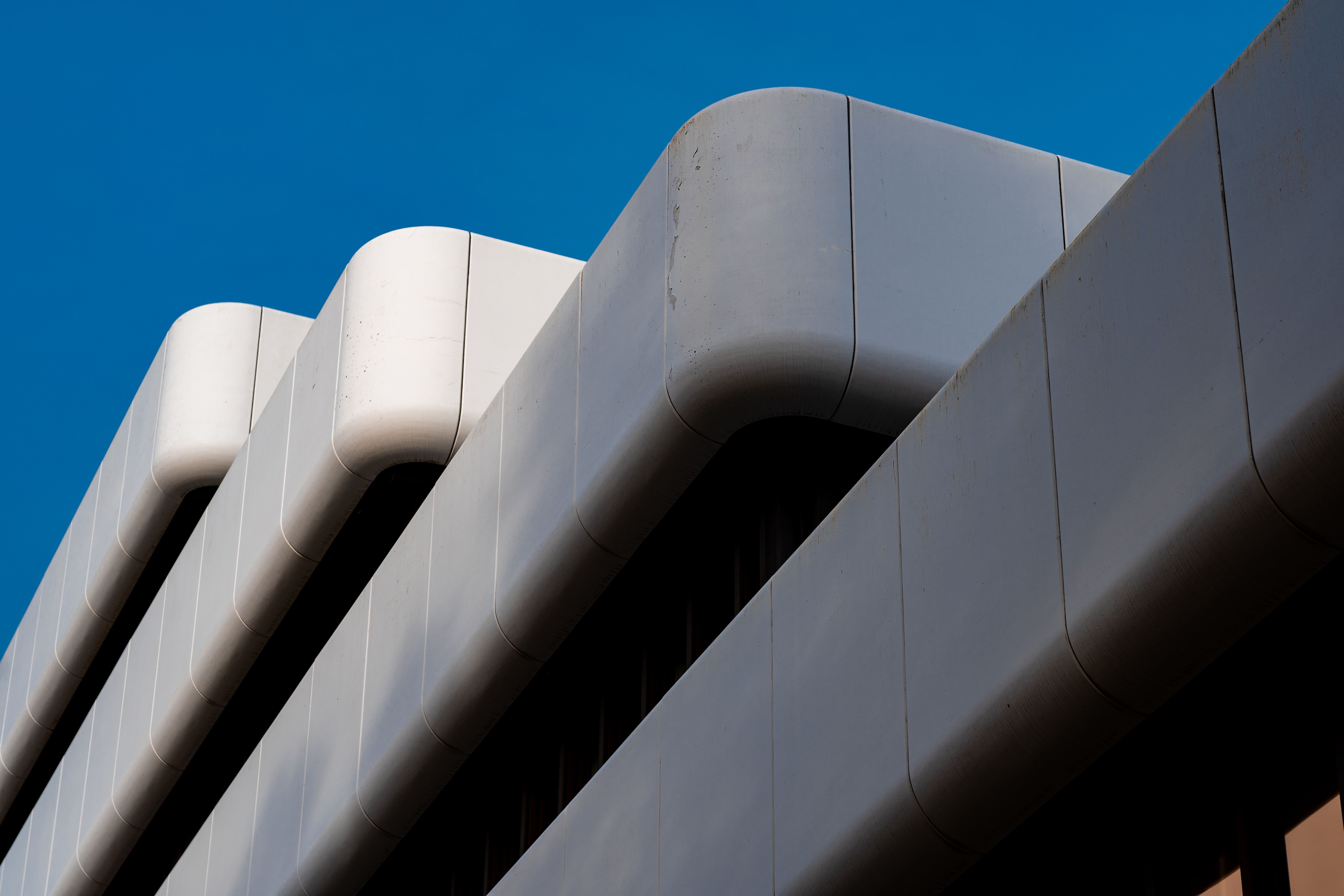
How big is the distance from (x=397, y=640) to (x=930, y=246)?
20.7ft

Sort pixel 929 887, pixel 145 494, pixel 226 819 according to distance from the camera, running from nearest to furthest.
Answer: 1. pixel 929 887
2. pixel 226 819
3. pixel 145 494

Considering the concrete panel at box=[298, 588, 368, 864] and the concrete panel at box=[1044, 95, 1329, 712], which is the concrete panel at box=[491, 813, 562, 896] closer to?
the concrete panel at box=[298, 588, 368, 864]

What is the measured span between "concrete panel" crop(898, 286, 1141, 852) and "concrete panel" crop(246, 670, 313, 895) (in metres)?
9.72

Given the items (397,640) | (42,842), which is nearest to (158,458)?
(42,842)

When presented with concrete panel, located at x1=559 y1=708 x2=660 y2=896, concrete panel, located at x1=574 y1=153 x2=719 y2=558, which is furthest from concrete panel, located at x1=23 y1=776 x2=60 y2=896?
concrete panel, located at x1=574 y1=153 x2=719 y2=558

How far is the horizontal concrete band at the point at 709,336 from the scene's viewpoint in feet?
33.9

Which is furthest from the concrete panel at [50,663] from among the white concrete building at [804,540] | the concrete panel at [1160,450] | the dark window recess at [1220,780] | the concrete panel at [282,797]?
the concrete panel at [1160,450]

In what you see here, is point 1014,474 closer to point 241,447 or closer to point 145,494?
point 241,447

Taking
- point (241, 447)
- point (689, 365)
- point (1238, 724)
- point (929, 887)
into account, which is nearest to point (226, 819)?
point (241, 447)

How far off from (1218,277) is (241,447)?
16.0 m

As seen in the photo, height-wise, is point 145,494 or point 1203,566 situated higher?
point 145,494

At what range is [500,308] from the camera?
16.5 metres

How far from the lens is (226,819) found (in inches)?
716

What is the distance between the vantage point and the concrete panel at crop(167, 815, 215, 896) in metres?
18.6
